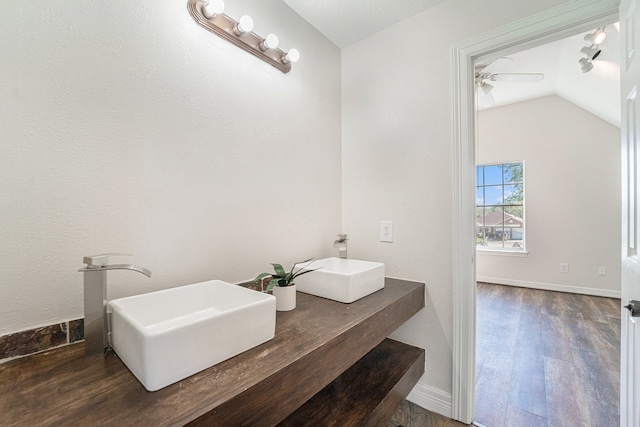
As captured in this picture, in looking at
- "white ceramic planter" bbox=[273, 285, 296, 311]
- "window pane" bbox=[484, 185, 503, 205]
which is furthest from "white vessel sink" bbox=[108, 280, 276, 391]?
"window pane" bbox=[484, 185, 503, 205]

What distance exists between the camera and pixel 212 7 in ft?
3.67

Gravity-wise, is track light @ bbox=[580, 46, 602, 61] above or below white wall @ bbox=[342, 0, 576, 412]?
above

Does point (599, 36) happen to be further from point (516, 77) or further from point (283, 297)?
point (283, 297)

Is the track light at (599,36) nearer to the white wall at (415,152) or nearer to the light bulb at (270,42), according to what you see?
the white wall at (415,152)

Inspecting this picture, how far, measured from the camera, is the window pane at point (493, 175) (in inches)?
176

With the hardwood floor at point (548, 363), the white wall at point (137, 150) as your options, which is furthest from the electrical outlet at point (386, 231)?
the hardwood floor at point (548, 363)

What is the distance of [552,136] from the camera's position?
155 inches

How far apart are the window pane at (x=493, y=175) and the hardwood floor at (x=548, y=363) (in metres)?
1.89

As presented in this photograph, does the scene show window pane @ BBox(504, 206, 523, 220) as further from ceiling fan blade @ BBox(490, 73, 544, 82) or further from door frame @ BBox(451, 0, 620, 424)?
door frame @ BBox(451, 0, 620, 424)

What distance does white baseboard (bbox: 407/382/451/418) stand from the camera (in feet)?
4.97

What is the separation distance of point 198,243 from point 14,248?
Answer: 51 cm

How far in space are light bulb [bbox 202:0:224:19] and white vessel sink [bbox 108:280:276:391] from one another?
1.07 metres

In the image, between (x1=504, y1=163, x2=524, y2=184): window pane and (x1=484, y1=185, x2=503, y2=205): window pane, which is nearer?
(x1=504, y1=163, x2=524, y2=184): window pane

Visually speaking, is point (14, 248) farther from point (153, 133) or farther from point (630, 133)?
point (630, 133)
